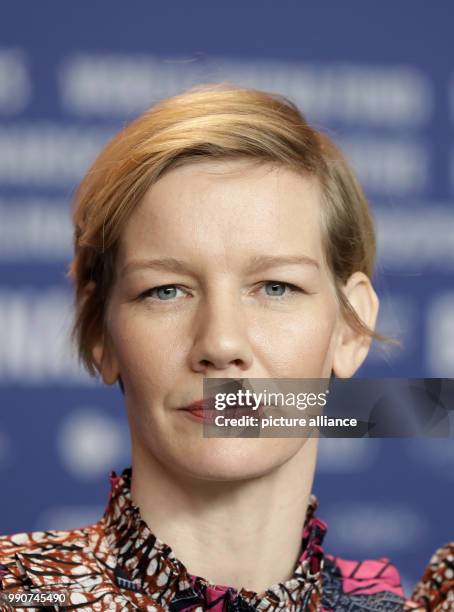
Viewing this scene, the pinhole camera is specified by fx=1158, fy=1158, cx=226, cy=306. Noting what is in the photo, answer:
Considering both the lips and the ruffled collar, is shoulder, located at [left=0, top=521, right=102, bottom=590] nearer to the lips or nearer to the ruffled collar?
the ruffled collar

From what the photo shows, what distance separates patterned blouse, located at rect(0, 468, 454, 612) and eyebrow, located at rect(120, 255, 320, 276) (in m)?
0.30

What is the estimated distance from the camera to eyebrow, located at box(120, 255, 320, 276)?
1.42 m

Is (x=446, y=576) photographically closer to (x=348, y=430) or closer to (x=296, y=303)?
(x=348, y=430)

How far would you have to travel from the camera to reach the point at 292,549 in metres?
1.52

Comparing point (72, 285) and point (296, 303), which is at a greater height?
point (72, 285)

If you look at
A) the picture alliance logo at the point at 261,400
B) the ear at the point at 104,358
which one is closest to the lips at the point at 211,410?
the picture alliance logo at the point at 261,400

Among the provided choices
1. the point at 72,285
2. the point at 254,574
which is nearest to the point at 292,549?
the point at 254,574

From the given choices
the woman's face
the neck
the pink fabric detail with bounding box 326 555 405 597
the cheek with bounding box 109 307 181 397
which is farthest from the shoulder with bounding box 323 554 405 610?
the cheek with bounding box 109 307 181 397

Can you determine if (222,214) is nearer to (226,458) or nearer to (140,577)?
(226,458)

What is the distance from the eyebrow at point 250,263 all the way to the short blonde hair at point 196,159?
0.25 ft

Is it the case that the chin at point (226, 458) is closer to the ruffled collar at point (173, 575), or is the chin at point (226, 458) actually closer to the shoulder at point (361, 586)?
the ruffled collar at point (173, 575)

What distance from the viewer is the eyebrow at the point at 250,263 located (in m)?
1.42

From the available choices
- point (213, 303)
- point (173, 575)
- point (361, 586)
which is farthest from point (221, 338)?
point (361, 586)

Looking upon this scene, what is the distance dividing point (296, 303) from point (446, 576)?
431 mm
